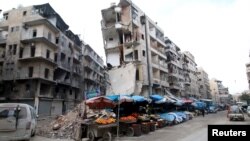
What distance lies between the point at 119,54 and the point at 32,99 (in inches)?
634

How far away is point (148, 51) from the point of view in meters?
42.8

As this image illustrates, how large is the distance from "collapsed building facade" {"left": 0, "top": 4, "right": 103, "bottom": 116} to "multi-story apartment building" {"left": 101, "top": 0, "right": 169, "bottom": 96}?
1103 cm

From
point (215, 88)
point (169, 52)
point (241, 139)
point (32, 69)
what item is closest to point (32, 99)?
point (32, 69)

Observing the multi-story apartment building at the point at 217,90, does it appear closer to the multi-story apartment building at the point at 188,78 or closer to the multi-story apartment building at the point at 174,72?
the multi-story apartment building at the point at 188,78

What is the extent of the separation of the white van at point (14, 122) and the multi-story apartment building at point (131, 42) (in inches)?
959

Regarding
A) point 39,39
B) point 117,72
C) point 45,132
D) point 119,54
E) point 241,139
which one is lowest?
point 45,132

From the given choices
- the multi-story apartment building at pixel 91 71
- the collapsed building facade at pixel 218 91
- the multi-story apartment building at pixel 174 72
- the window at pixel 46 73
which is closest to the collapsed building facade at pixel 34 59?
the window at pixel 46 73

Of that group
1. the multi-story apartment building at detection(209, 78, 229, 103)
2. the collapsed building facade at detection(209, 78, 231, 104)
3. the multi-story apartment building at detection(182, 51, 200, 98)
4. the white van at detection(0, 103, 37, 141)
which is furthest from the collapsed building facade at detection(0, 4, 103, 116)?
the collapsed building facade at detection(209, 78, 231, 104)

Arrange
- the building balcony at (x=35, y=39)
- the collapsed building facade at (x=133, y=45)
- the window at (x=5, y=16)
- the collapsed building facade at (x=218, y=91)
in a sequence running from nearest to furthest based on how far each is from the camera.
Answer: the collapsed building facade at (x=133, y=45) → the building balcony at (x=35, y=39) → the window at (x=5, y=16) → the collapsed building facade at (x=218, y=91)

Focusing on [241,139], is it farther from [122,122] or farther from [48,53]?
[48,53]

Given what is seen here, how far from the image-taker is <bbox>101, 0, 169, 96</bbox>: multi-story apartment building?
39.3 metres

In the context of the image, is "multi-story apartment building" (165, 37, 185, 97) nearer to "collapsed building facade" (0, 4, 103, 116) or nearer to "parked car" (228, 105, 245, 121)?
"parked car" (228, 105, 245, 121)

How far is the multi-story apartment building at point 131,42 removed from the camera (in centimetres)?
3933

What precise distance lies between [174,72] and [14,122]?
5091 centimetres
